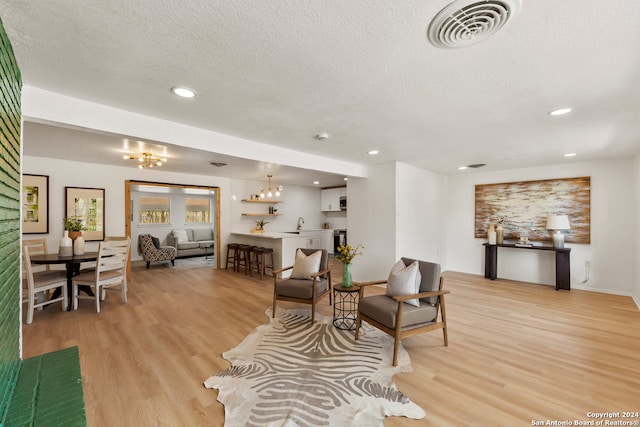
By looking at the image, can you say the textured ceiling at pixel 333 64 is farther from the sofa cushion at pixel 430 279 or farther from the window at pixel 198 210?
the window at pixel 198 210

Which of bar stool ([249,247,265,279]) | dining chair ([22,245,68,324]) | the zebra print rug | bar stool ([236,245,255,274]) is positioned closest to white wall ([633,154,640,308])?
the zebra print rug

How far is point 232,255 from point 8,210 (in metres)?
5.70

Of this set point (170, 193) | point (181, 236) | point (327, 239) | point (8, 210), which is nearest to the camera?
point (8, 210)

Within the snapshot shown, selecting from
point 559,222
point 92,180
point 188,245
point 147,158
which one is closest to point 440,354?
point 559,222

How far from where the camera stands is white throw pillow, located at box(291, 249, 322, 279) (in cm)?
376

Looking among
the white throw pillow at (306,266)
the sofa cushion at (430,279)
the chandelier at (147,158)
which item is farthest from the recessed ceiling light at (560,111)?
the chandelier at (147,158)

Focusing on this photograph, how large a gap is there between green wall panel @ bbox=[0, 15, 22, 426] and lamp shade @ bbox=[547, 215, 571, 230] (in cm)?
684

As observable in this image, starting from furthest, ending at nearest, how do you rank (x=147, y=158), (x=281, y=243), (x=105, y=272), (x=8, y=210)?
(x=281, y=243) → (x=147, y=158) → (x=105, y=272) → (x=8, y=210)

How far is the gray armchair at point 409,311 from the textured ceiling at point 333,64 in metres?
1.73

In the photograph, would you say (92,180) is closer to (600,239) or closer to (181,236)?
(181,236)

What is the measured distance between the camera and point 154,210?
8.91m

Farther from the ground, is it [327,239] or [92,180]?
[92,180]

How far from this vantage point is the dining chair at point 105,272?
3.92m

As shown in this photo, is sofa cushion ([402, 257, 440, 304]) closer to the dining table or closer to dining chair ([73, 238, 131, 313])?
dining chair ([73, 238, 131, 313])
